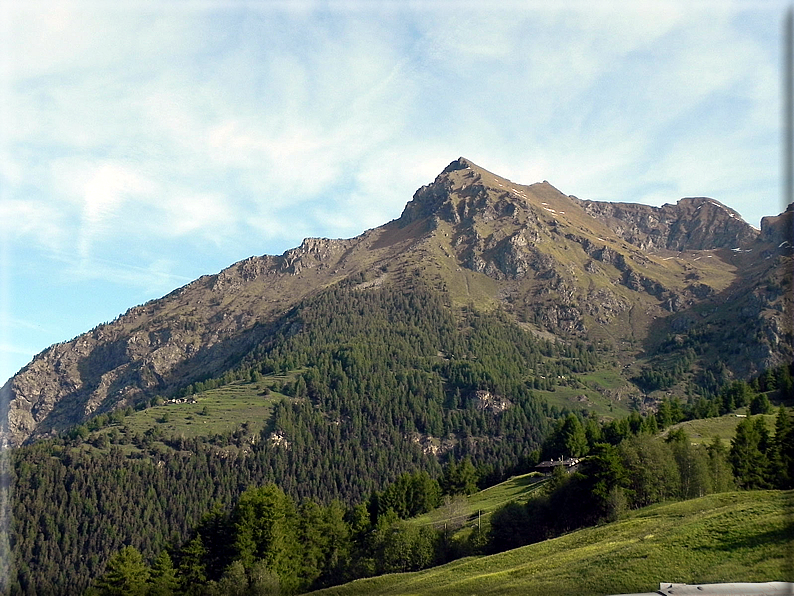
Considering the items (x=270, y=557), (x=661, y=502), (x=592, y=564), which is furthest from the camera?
(x=270, y=557)

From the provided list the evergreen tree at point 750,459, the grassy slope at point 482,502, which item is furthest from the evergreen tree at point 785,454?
the grassy slope at point 482,502

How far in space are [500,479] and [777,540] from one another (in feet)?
396

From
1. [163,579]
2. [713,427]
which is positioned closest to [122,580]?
[163,579]

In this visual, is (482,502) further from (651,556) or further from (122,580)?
(651,556)

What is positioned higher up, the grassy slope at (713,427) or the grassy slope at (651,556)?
the grassy slope at (713,427)

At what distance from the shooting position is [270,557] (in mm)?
86562

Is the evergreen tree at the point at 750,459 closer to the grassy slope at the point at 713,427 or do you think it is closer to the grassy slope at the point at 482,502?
the grassy slope at the point at 713,427

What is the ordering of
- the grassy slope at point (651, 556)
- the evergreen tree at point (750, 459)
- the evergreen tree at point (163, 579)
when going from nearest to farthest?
1. the grassy slope at point (651, 556)
2. the evergreen tree at point (163, 579)
3. the evergreen tree at point (750, 459)

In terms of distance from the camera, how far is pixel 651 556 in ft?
154

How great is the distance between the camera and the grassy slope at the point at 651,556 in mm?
39906

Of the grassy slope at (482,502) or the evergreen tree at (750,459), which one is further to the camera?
the grassy slope at (482,502)

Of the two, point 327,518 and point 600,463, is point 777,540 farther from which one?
point 327,518

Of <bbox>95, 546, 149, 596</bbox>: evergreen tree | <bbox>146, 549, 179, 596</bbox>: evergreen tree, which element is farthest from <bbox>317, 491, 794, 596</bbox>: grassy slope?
<bbox>95, 546, 149, 596</bbox>: evergreen tree

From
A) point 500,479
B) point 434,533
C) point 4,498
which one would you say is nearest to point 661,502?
point 434,533
